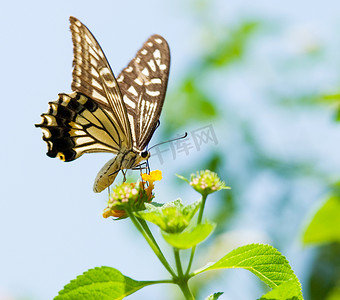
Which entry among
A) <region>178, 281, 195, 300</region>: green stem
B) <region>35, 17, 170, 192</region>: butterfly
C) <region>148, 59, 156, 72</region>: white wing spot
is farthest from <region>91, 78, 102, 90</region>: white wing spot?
<region>178, 281, 195, 300</region>: green stem

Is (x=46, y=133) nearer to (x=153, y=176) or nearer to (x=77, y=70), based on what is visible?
(x=77, y=70)

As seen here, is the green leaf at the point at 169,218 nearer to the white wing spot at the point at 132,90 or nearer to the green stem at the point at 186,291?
the green stem at the point at 186,291

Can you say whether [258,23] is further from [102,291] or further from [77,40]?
[102,291]

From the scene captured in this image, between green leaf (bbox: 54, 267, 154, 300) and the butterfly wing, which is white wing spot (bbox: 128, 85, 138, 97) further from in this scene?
green leaf (bbox: 54, 267, 154, 300)

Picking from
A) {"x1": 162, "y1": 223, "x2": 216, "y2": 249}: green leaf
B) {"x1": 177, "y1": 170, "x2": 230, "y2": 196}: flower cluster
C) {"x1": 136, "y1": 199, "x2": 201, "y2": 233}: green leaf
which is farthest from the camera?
{"x1": 177, "y1": 170, "x2": 230, "y2": 196}: flower cluster

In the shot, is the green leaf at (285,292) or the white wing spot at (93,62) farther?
the white wing spot at (93,62)

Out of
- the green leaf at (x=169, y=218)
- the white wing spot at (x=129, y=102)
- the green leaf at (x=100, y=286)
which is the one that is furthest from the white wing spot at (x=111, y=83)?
the green leaf at (x=100, y=286)

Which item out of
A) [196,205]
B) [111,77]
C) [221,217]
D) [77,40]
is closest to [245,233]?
[221,217]
